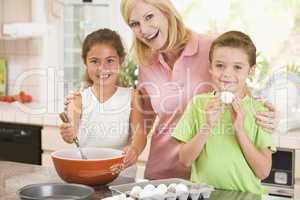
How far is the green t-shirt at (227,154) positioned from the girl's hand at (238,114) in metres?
0.02

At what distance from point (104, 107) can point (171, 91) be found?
10.9 inches

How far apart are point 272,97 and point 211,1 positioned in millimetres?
648

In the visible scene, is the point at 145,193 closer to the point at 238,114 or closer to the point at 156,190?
the point at 156,190

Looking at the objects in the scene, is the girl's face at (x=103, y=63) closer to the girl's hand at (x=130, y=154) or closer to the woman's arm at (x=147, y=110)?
the woman's arm at (x=147, y=110)

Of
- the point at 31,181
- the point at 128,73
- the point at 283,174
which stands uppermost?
the point at 128,73

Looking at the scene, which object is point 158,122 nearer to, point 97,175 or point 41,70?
point 97,175

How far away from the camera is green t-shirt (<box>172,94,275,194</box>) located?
1.80 metres

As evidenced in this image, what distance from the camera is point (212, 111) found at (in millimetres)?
1854

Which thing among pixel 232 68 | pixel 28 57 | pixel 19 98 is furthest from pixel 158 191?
pixel 28 57

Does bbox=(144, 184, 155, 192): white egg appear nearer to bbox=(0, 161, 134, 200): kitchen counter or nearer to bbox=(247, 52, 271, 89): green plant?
bbox=(0, 161, 134, 200): kitchen counter

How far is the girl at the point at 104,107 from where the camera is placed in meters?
2.21

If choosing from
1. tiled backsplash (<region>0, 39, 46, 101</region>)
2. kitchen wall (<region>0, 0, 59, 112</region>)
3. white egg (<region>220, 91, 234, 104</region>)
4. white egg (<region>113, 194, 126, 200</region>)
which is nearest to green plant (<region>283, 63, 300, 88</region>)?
white egg (<region>220, 91, 234, 104</region>)

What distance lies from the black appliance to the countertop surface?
1.26 metres

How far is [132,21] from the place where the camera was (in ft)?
7.32
